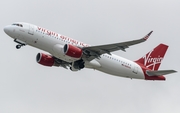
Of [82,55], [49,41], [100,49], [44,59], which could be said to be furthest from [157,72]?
[49,41]

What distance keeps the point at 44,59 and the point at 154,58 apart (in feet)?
50.4

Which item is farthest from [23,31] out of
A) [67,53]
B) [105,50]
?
[105,50]

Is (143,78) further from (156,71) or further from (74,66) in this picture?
(74,66)

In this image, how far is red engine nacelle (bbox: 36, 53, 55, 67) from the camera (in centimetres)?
5747

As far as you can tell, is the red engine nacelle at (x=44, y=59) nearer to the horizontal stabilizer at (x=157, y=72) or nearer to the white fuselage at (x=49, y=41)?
the white fuselage at (x=49, y=41)

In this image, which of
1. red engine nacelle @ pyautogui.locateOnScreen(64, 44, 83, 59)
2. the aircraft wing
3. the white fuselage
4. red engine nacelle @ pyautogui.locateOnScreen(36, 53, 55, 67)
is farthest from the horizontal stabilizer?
red engine nacelle @ pyautogui.locateOnScreen(36, 53, 55, 67)

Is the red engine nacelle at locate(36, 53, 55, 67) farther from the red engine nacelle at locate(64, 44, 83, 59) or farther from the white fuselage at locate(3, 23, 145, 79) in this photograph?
the red engine nacelle at locate(64, 44, 83, 59)

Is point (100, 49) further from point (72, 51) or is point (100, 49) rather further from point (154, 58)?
point (154, 58)

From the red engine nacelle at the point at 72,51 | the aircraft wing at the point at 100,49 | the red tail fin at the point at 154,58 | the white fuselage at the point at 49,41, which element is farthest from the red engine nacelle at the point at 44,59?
the red tail fin at the point at 154,58

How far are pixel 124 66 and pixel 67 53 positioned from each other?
8850mm

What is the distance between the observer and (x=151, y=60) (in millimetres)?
61812

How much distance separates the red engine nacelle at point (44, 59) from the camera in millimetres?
57469

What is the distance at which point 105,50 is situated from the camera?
53.3 m

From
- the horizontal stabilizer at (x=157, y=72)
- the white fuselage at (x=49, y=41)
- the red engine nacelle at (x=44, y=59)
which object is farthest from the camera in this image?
the red engine nacelle at (x=44, y=59)
